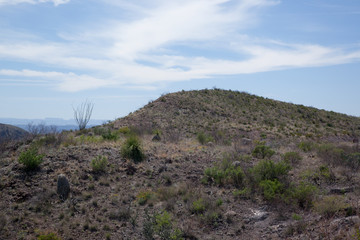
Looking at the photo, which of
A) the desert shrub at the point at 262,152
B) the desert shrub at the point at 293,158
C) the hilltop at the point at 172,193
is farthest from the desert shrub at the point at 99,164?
the desert shrub at the point at 293,158

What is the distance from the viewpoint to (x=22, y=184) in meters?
8.80

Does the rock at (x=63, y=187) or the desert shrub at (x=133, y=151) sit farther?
the desert shrub at (x=133, y=151)

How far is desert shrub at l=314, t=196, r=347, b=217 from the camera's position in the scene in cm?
701

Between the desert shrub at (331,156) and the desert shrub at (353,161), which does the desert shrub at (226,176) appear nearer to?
the desert shrub at (331,156)

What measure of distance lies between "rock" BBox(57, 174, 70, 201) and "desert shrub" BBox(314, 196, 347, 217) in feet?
22.2

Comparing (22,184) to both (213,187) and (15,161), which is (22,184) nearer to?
(15,161)

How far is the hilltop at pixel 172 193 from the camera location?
700cm

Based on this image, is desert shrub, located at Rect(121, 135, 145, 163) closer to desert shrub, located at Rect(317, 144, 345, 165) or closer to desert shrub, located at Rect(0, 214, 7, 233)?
desert shrub, located at Rect(0, 214, 7, 233)

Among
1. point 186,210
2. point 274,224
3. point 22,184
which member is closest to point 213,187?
point 186,210

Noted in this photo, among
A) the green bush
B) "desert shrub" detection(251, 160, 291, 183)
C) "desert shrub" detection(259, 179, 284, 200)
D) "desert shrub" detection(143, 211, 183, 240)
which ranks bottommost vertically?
"desert shrub" detection(143, 211, 183, 240)

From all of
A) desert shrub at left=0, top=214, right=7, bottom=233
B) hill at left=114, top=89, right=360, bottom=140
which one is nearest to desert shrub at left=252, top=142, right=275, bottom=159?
desert shrub at left=0, top=214, right=7, bottom=233

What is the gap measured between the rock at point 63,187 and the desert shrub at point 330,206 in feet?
22.2

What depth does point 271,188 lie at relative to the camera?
858 cm

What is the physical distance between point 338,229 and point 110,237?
4960mm
